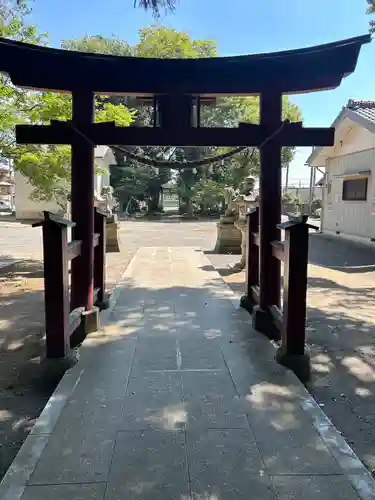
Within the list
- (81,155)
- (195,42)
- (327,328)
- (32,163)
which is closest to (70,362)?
(81,155)

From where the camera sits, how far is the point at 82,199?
4051mm

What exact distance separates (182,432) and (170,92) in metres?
3.02

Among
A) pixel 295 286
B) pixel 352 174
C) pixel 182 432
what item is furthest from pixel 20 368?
pixel 352 174

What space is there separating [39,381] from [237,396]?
5.24 ft

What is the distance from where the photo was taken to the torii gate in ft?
12.6

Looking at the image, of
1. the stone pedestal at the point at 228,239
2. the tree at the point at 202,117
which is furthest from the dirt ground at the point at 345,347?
the tree at the point at 202,117

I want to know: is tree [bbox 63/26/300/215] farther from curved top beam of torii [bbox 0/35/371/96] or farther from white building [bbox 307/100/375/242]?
curved top beam of torii [bbox 0/35/371/96]

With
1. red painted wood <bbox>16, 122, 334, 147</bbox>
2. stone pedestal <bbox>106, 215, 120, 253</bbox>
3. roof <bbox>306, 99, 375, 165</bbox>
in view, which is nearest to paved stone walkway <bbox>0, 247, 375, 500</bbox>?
red painted wood <bbox>16, 122, 334, 147</bbox>

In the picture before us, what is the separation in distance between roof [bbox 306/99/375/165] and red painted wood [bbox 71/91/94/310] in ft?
36.2

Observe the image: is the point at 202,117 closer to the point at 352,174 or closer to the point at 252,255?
the point at 352,174

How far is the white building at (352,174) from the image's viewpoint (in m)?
13.9

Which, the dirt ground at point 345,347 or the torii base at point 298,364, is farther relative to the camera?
the torii base at point 298,364

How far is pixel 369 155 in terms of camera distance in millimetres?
14164

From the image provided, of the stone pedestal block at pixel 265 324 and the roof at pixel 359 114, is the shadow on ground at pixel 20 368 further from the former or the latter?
the roof at pixel 359 114
